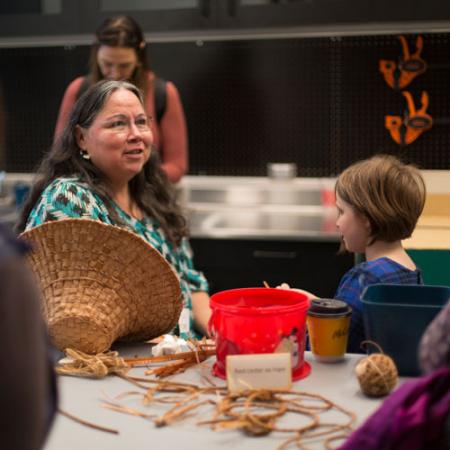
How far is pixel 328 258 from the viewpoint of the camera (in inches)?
128

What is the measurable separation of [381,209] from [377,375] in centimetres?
59

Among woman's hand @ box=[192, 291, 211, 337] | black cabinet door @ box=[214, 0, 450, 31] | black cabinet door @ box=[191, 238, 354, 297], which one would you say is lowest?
black cabinet door @ box=[191, 238, 354, 297]

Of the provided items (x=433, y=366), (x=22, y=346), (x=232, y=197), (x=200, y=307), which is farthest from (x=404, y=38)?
(x=22, y=346)

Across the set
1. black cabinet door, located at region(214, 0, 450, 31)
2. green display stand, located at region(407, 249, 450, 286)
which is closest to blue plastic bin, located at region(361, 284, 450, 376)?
green display stand, located at region(407, 249, 450, 286)

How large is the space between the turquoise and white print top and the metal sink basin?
1201 mm

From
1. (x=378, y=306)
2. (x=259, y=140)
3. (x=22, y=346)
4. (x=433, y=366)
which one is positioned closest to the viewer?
(x=22, y=346)

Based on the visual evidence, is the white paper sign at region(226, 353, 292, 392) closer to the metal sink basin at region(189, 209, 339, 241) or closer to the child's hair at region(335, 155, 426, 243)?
the child's hair at region(335, 155, 426, 243)

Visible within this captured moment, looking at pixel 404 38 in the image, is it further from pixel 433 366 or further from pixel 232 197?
pixel 433 366

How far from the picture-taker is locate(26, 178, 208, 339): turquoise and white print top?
Answer: 6.05 ft

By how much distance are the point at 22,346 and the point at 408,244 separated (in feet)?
6.35

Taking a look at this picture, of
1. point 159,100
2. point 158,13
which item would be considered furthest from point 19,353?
point 158,13

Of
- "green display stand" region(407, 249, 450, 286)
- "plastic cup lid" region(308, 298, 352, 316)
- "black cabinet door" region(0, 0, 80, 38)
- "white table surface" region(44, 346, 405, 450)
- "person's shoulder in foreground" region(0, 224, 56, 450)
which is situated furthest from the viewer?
"black cabinet door" region(0, 0, 80, 38)

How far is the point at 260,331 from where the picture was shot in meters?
1.33

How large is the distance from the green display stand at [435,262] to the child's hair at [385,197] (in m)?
0.67
